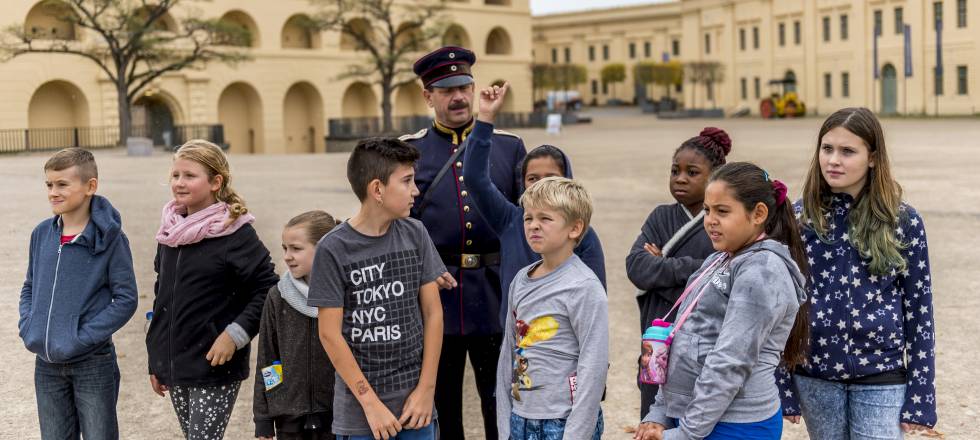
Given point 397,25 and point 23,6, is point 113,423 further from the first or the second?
point 397,25

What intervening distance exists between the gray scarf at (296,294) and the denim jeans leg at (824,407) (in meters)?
1.89

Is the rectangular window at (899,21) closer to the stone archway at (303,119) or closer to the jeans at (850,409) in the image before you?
the stone archway at (303,119)

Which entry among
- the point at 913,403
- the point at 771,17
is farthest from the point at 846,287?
the point at 771,17

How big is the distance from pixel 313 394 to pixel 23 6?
3932cm

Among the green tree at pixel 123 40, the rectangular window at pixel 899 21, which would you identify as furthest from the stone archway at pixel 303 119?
the rectangular window at pixel 899 21

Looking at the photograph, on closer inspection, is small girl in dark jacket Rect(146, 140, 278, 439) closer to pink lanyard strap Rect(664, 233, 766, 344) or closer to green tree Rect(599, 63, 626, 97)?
pink lanyard strap Rect(664, 233, 766, 344)

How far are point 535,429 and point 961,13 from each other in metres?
54.8

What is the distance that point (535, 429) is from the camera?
350 cm

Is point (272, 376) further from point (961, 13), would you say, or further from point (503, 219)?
point (961, 13)

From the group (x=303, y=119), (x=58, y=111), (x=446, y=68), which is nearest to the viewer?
(x=446, y=68)

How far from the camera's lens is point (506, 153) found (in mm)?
4609

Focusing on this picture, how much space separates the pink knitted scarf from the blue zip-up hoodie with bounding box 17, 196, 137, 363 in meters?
0.27

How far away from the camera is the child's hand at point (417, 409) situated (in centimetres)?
357

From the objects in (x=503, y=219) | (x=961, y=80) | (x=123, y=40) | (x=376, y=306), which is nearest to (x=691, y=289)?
(x=503, y=219)
